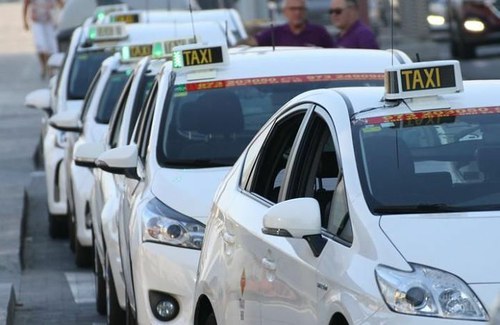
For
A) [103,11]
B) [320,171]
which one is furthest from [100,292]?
[103,11]

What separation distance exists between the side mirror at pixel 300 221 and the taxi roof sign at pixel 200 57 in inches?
136

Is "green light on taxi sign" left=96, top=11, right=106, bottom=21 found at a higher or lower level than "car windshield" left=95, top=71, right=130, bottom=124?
lower

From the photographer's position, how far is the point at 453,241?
Result: 495 centimetres

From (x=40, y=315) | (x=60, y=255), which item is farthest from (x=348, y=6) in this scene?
(x=40, y=315)

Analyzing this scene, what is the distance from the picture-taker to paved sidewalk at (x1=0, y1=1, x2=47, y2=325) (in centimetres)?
1219

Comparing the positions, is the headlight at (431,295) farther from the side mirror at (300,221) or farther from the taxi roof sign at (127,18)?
the taxi roof sign at (127,18)

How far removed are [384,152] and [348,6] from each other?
26.9 feet

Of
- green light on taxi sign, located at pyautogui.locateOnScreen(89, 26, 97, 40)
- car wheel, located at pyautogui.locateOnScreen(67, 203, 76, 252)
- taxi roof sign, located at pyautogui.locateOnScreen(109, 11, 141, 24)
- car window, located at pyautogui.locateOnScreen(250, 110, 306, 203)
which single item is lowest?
car wheel, located at pyautogui.locateOnScreen(67, 203, 76, 252)

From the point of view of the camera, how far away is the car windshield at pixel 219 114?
8664 millimetres

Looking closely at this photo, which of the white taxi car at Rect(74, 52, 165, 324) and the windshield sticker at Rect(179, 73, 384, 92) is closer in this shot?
the windshield sticker at Rect(179, 73, 384, 92)

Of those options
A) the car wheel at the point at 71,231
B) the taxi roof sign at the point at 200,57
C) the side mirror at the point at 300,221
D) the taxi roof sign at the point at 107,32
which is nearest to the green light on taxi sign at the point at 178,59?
the taxi roof sign at the point at 200,57

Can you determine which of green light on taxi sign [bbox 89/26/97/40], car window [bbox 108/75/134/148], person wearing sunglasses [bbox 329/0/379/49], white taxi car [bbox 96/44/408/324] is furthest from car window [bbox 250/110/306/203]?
green light on taxi sign [bbox 89/26/97/40]

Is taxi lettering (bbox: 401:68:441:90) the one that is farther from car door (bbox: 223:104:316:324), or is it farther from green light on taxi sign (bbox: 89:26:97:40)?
green light on taxi sign (bbox: 89:26:97:40)

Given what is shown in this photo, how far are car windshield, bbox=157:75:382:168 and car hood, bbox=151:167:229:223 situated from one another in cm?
15
